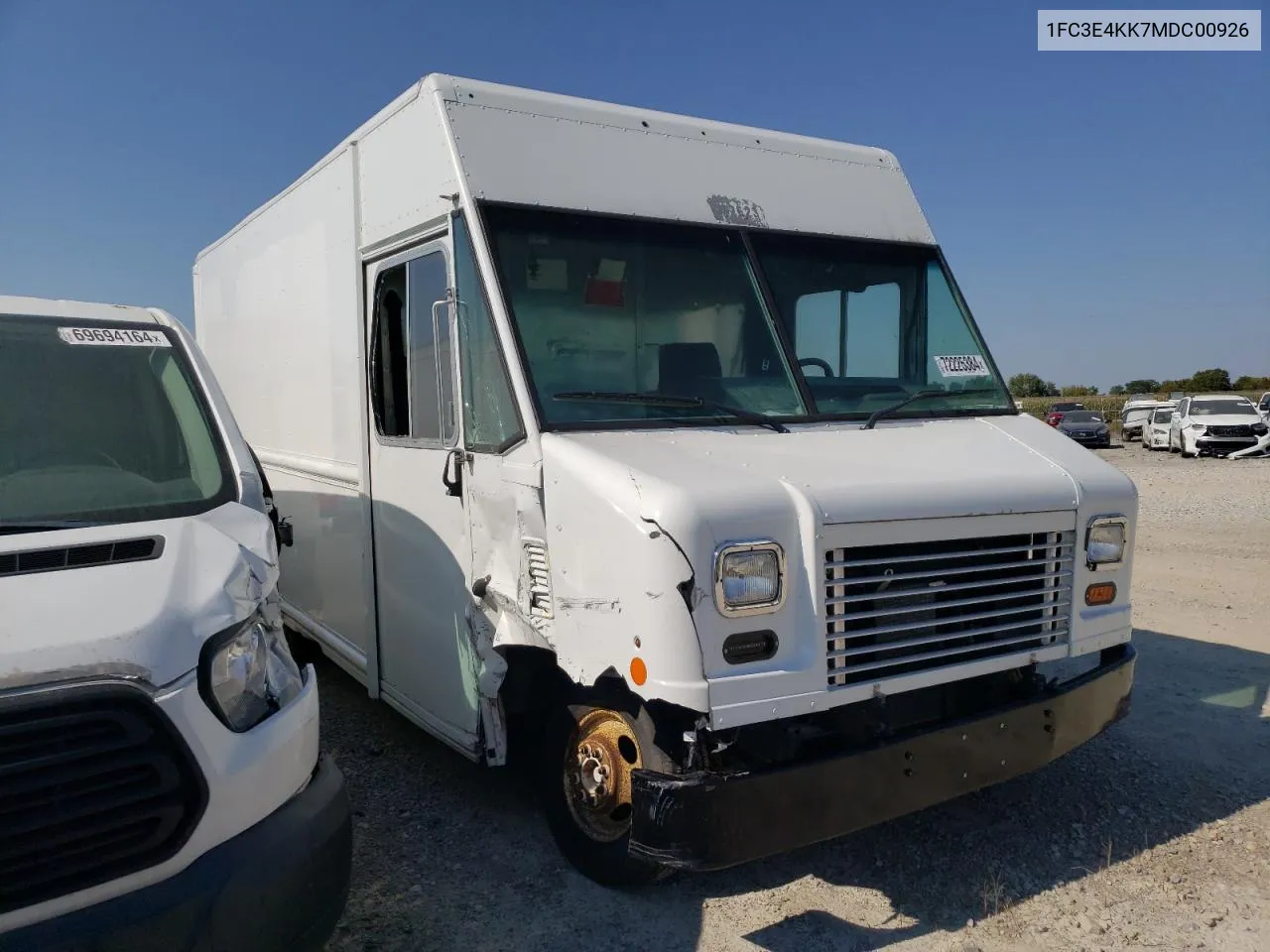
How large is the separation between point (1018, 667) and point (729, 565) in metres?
1.56

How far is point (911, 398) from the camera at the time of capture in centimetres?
449

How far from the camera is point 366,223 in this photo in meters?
4.88

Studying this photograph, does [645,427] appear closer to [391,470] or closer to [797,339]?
[797,339]

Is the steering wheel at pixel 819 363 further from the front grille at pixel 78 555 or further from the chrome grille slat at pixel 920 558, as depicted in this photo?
the front grille at pixel 78 555

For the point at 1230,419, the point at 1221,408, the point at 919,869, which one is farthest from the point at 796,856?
the point at 1221,408

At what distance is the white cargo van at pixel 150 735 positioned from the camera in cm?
227

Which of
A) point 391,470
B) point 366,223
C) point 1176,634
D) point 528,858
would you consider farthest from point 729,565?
point 1176,634

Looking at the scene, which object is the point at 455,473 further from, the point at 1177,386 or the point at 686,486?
the point at 1177,386

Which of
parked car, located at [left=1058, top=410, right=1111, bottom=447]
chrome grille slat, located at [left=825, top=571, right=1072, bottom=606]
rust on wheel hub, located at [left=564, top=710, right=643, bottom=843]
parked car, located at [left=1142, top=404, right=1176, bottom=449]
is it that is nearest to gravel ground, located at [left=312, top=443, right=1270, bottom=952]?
rust on wheel hub, located at [left=564, top=710, right=643, bottom=843]

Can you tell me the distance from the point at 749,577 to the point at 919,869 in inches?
69.1

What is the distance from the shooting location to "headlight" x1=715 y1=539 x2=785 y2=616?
9.93 ft

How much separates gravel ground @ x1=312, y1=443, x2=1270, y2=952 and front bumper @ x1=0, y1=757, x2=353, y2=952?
0.88 m

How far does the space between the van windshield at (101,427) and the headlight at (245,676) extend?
713 millimetres

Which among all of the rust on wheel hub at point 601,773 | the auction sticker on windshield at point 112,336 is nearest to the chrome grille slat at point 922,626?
the rust on wheel hub at point 601,773
